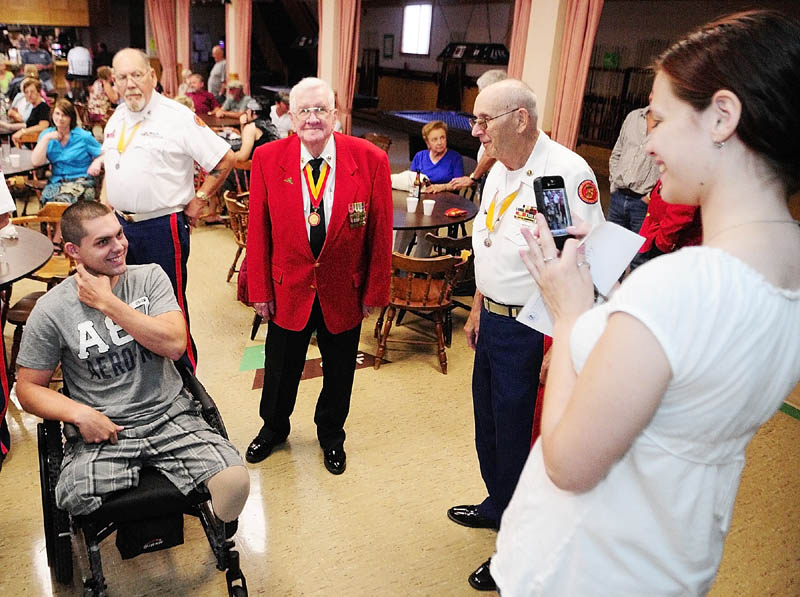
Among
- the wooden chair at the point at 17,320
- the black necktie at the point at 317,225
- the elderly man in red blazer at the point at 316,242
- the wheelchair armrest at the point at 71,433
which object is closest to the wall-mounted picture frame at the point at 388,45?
the wooden chair at the point at 17,320

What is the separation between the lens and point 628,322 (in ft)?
2.70

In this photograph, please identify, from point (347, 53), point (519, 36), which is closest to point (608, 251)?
point (519, 36)

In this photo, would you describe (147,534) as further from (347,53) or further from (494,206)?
(347,53)

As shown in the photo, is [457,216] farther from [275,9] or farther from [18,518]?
[275,9]

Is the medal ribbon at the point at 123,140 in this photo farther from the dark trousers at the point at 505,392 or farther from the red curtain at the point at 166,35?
the red curtain at the point at 166,35

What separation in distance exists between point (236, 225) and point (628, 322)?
173 inches

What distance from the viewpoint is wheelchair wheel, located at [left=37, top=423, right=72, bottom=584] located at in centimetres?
204

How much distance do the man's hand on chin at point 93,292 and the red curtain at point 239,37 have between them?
10060mm

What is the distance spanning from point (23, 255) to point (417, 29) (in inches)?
605

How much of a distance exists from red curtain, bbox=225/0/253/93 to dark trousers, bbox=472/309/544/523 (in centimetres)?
1025

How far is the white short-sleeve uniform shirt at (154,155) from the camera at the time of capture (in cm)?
329

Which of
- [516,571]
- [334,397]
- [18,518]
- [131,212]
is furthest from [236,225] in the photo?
[516,571]

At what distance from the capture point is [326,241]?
2.69 meters

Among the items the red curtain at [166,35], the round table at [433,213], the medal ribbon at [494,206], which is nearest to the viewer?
the medal ribbon at [494,206]
